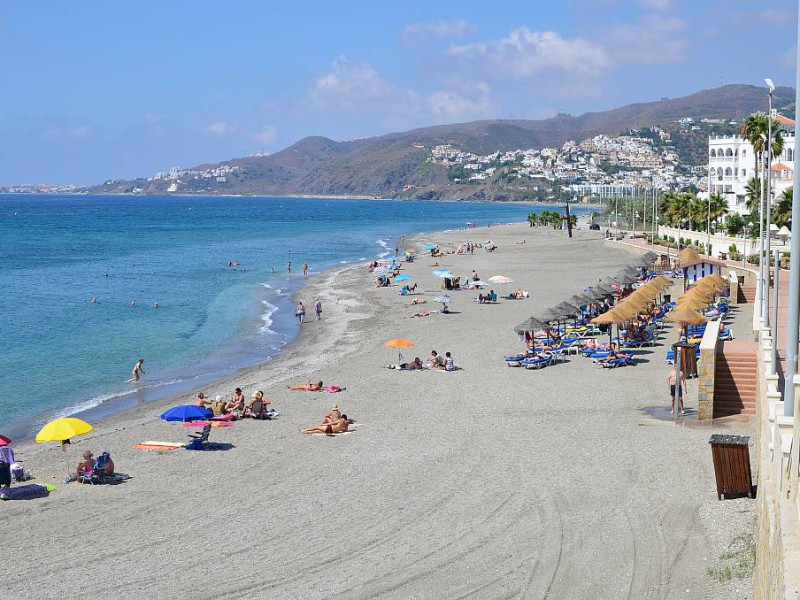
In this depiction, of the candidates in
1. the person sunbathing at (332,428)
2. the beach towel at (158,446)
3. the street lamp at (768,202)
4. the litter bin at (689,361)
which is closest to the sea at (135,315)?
the beach towel at (158,446)

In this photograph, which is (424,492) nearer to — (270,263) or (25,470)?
(25,470)

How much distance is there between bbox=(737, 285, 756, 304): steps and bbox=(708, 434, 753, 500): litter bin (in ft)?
72.0

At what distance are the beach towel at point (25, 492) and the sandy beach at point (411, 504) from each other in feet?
0.98

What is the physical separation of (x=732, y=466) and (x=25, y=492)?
11.1m

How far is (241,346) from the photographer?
111ft

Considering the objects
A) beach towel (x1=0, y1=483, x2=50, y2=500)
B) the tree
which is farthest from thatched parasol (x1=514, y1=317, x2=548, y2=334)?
the tree

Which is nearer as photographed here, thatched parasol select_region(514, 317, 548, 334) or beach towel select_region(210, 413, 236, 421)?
beach towel select_region(210, 413, 236, 421)

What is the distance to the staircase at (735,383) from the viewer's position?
18.0m

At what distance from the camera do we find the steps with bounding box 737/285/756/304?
33938mm

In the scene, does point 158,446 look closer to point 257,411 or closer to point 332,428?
point 257,411

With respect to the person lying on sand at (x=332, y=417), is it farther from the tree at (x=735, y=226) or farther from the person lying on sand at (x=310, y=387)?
the tree at (x=735, y=226)

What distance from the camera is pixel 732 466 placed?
13008 mm

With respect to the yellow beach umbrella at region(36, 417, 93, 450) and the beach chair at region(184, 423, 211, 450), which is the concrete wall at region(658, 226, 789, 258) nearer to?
the beach chair at region(184, 423, 211, 450)

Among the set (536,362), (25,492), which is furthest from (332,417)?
(536,362)
